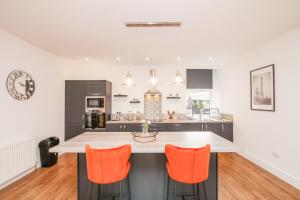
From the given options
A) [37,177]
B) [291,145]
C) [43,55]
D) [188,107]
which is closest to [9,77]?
[43,55]

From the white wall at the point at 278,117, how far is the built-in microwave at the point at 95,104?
148 inches

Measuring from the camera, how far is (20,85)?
3357 millimetres

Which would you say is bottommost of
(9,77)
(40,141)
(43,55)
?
(40,141)

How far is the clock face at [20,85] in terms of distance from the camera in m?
3.14

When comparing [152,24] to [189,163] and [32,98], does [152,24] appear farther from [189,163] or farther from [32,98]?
[32,98]

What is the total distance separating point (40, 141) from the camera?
12.9 ft

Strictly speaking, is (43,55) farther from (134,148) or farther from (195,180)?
(195,180)

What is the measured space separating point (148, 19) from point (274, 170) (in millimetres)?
3602

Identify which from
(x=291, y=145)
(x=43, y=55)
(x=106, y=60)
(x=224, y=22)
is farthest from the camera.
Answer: (x=106, y=60)

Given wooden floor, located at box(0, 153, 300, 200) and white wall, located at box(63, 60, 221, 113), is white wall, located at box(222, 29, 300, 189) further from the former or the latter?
white wall, located at box(63, 60, 221, 113)

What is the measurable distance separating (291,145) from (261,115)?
2.96 ft

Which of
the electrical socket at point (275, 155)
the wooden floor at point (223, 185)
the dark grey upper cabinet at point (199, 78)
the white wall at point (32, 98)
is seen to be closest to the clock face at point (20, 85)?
the white wall at point (32, 98)

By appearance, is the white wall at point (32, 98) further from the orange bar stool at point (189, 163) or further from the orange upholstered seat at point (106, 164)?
the orange bar stool at point (189, 163)

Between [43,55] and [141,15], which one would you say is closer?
[141,15]
